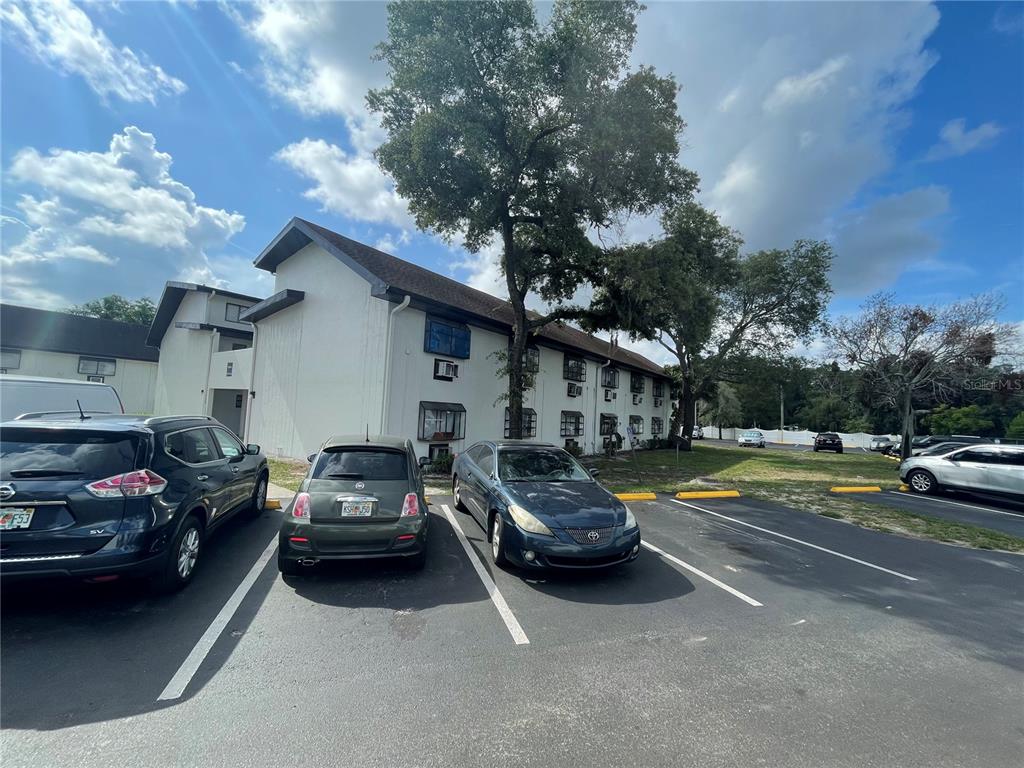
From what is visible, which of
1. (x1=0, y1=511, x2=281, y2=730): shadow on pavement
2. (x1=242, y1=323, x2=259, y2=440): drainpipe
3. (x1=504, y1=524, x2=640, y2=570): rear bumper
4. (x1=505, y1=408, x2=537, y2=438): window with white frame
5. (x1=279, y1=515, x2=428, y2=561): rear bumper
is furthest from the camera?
(x1=505, y1=408, x2=537, y2=438): window with white frame

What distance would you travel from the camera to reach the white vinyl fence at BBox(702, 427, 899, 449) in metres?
45.7

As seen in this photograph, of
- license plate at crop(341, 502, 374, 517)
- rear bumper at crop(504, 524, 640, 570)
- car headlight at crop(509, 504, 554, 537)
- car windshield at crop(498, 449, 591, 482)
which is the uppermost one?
car windshield at crop(498, 449, 591, 482)

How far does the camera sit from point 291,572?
16.1ft

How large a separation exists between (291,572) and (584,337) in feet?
79.9

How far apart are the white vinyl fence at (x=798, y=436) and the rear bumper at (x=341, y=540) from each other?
5005cm

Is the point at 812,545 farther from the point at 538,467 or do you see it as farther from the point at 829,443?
the point at 829,443

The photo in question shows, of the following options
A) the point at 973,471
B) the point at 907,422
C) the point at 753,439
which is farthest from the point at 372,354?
the point at 753,439

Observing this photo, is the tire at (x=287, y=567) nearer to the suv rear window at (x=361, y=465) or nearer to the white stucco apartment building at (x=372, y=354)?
the suv rear window at (x=361, y=465)

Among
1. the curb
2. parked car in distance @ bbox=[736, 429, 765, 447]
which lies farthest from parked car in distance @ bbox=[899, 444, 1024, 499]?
parked car in distance @ bbox=[736, 429, 765, 447]

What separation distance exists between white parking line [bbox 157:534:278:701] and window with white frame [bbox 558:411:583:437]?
16.4m

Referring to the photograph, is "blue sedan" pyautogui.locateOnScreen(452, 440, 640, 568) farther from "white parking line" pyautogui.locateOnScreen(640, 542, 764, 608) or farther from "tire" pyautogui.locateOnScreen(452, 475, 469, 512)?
"tire" pyautogui.locateOnScreen(452, 475, 469, 512)

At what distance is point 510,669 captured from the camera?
3.33 metres

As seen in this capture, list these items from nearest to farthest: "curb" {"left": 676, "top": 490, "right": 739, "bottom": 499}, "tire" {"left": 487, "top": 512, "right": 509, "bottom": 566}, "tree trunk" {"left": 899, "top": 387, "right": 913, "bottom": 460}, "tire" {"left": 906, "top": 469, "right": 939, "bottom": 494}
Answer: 1. "tire" {"left": 487, "top": 512, "right": 509, "bottom": 566}
2. "curb" {"left": 676, "top": 490, "right": 739, "bottom": 499}
3. "tire" {"left": 906, "top": 469, "right": 939, "bottom": 494}
4. "tree trunk" {"left": 899, "top": 387, "right": 913, "bottom": 460}

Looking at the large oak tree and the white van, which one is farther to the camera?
the large oak tree
